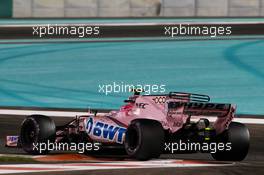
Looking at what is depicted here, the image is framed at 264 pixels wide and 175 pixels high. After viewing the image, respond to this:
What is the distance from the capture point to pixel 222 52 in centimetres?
2998

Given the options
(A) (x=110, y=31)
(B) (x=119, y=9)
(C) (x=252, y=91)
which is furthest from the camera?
(B) (x=119, y=9)

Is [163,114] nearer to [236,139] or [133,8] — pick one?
[236,139]

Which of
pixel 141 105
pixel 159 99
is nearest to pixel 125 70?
pixel 141 105

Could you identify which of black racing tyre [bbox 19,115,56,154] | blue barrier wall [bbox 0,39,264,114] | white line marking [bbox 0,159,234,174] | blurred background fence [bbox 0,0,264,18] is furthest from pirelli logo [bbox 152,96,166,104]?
blurred background fence [bbox 0,0,264,18]

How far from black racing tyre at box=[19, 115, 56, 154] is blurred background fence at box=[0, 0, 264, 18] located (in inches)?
979

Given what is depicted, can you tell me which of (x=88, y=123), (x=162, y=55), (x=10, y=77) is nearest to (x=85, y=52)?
(x=162, y=55)

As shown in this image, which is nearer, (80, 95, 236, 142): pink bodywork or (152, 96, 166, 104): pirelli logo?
(80, 95, 236, 142): pink bodywork

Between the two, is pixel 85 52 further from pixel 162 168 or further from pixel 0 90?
pixel 162 168

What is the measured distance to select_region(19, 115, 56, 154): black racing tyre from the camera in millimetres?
12625

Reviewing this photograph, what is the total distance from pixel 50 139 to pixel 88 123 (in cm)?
63

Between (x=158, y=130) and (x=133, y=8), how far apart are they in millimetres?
26807

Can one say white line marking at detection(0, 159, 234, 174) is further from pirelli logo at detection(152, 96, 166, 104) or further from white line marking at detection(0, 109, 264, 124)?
white line marking at detection(0, 109, 264, 124)

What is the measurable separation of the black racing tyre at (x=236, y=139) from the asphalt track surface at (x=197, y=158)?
21 centimetres

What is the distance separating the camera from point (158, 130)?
1108cm
